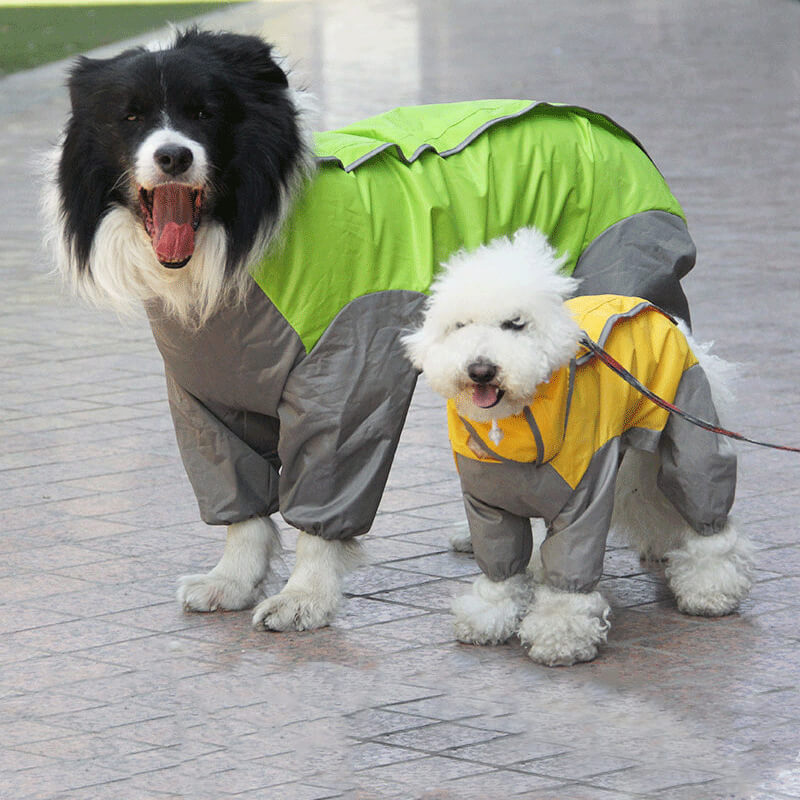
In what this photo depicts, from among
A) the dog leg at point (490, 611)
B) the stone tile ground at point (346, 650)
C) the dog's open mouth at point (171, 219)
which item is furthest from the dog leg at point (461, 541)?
the dog's open mouth at point (171, 219)

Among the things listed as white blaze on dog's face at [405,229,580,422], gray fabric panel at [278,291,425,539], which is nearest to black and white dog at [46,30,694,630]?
gray fabric panel at [278,291,425,539]

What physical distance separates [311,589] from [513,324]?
1119mm

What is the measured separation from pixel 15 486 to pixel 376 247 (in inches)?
82.0

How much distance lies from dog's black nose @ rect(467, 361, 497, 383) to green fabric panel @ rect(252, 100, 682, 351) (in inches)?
25.9

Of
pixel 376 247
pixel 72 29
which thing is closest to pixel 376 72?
pixel 72 29

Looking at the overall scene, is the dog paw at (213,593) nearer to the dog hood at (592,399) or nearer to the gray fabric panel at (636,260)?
the dog hood at (592,399)

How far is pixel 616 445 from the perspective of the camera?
4141 mm

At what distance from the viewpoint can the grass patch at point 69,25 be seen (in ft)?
65.1

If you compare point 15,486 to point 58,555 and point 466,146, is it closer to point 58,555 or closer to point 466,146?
point 58,555

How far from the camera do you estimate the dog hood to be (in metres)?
3.95

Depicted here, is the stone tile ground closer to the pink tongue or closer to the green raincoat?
the green raincoat

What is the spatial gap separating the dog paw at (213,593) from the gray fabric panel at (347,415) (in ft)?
1.09

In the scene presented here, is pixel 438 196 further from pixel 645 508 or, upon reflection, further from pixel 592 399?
pixel 645 508

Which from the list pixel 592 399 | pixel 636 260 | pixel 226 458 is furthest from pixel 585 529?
pixel 226 458
